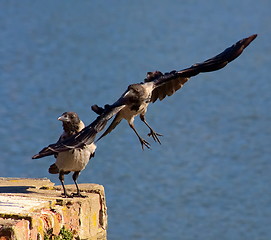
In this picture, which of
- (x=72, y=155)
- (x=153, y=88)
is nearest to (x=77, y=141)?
(x=72, y=155)

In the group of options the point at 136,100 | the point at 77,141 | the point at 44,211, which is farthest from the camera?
the point at 136,100

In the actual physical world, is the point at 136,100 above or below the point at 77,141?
above

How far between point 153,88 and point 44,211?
Result: 207cm

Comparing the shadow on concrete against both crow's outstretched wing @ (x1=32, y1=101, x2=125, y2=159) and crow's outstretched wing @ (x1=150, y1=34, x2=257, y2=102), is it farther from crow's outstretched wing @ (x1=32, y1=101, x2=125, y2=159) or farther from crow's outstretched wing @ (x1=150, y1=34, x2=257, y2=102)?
crow's outstretched wing @ (x1=150, y1=34, x2=257, y2=102)

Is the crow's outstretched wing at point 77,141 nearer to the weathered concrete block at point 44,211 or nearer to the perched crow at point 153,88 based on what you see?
the weathered concrete block at point 44,211

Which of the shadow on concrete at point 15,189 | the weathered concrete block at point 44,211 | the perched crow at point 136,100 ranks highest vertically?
the perched crow at point 136,100

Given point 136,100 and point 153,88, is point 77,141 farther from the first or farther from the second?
point 153,88

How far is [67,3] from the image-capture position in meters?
38.3

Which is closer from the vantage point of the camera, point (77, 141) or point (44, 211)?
point (44, 211)

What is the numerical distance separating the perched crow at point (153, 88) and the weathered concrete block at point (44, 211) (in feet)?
2.60

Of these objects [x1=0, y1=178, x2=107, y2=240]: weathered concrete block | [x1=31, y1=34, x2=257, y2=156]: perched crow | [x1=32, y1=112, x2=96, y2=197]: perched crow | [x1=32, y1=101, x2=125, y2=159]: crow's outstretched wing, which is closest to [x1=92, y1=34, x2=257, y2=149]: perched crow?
[x1=31, y1=34, x2=257, y2=156]: perched crow

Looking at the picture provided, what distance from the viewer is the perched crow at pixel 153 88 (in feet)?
25.0

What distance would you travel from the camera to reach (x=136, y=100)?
7.61 metres

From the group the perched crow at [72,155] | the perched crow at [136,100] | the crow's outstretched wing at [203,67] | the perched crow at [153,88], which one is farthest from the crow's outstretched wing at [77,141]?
the crow's outstretched wing at [203,67]
